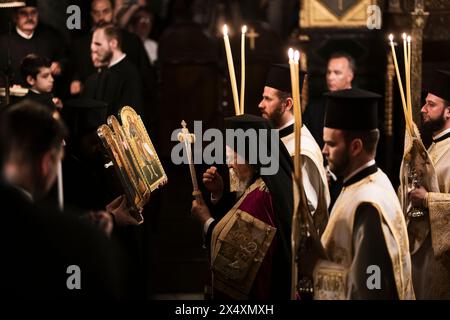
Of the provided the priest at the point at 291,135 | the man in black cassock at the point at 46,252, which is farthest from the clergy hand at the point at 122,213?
the man in black cassock at the point at 46,252

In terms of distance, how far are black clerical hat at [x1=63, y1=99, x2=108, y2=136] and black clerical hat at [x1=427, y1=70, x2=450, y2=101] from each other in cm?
225

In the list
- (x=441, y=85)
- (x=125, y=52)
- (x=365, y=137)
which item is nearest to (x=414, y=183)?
(x=441, y=85)

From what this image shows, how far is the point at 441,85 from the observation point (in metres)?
8.69

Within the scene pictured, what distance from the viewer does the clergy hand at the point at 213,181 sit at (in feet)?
26.4

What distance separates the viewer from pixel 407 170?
818 centimetres

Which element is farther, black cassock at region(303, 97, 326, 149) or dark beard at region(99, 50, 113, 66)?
dark beard at region(99, 50, 113, 66)

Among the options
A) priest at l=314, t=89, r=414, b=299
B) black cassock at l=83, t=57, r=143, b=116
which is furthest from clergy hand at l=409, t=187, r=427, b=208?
black cassock at l=83, t=57, r=143, b=116

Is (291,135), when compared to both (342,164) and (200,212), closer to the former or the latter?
(200,212)

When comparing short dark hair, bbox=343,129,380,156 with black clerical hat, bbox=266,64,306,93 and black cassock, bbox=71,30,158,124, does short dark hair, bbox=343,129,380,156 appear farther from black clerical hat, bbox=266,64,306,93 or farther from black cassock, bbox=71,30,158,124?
black cassock, bbox=71,30,158,124

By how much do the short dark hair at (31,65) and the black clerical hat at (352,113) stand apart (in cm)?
423

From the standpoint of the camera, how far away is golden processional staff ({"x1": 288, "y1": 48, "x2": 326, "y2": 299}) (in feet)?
20.7
